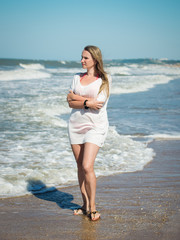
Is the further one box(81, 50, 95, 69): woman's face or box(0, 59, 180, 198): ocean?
box(0, 59, 180, 198): ocean

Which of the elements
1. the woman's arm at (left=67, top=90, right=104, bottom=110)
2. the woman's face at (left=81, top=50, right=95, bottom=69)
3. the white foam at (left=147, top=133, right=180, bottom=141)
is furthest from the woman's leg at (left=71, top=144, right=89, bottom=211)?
the white foam at (left=147, top=133, right=180, bottom=141)

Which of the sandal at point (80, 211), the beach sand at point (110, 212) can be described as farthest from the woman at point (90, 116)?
the beach sand at point (110, 212)

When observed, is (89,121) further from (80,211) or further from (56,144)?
(56,144)

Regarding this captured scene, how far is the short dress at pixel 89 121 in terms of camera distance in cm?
320

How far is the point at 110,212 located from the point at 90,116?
3.98ft

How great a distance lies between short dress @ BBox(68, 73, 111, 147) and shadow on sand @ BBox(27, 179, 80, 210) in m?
1.02

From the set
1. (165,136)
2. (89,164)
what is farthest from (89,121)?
(165,136)

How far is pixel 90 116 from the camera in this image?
323 centimetres

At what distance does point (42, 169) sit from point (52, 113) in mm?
6661

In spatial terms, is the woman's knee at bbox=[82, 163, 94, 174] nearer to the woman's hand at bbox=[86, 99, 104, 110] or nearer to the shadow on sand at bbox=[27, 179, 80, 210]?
the woman's hand at bbox=[86, 99, 104, 110]

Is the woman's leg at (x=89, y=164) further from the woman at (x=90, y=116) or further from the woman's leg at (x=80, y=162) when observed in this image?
the woman's leg at (x=80, y=162)

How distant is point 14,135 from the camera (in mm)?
7512

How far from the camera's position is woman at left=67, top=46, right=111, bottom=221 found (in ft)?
10.4

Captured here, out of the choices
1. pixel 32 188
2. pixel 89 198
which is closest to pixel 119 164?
pixel 32 188
